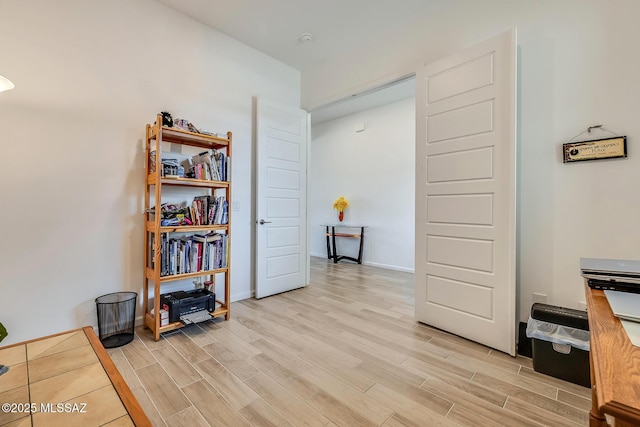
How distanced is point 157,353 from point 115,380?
3.28 feet

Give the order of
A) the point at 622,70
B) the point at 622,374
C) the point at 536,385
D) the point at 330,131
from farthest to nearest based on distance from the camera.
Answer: the point at 330,131 → the point at 622,70 → the point at 536,385 → the point at 622,374

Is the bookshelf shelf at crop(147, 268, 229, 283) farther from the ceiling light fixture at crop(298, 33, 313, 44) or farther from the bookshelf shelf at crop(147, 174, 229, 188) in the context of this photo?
the ceiling light fixture at crop(298, 33, 313, 44)

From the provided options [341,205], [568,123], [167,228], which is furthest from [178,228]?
[341,205]

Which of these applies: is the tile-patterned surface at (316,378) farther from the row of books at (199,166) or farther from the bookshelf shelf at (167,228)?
the row of books at (199,166)

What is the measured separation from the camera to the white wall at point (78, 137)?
2020 mm

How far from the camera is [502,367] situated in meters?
1.92

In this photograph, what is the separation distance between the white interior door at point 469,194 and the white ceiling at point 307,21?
0.74 m

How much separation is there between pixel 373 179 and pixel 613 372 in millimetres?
5009

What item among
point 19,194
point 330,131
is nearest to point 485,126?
point 19,194

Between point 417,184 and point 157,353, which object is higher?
point 417,184

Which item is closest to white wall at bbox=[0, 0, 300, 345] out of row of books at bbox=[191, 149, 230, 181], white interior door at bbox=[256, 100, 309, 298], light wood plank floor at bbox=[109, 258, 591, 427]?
row of books at bbox=[191, 149, 230, 181]

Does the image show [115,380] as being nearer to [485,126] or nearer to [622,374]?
[622,374]

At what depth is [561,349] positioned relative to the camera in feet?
5.80

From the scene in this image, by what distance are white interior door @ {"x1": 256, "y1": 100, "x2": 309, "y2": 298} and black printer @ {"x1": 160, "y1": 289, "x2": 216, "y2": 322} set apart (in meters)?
0.78
